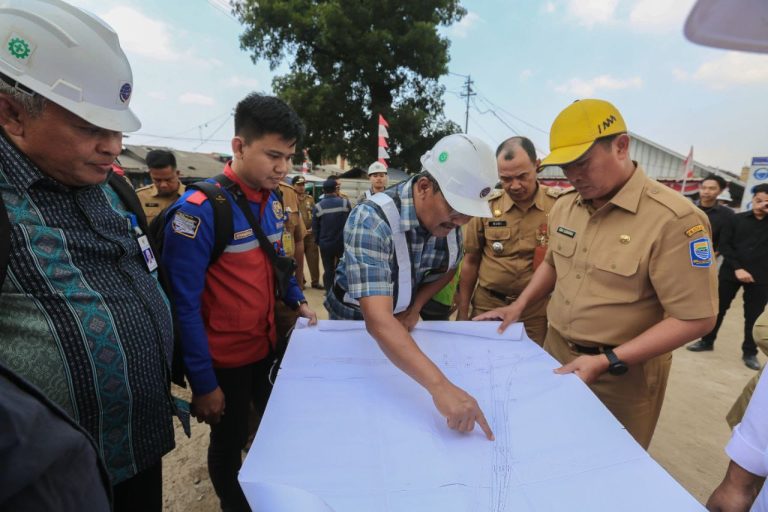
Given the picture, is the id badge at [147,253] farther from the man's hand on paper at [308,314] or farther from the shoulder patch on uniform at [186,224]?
the man's hand on paper at [308,314]

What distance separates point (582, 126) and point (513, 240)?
4.00 feet

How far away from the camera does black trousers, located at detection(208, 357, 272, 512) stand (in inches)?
69.4

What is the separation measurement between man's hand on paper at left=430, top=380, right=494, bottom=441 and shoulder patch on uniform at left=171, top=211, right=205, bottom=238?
106cm

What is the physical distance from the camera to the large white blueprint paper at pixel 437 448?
0.92 meters

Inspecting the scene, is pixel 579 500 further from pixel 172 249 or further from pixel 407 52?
pixel 407 52

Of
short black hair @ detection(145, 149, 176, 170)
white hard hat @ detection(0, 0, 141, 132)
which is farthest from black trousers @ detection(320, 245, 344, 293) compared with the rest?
white hard hat @ detection(0, 0, 141, 132)

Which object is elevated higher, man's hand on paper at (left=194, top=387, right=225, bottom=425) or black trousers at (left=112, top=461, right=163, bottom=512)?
man's hand on paper at (left=194, top=387, right=225, bottom=425)

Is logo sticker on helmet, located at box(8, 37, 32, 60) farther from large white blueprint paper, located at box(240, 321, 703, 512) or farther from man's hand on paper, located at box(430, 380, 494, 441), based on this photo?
man's hand on paper, located at box(430, 380, 494, 441)

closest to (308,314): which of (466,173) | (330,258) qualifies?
(466,173)

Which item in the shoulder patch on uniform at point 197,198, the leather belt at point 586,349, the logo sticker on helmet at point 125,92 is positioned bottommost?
the leather belt at point 586,349

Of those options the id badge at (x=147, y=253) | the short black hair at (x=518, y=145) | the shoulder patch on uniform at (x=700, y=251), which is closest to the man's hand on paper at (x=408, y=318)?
the id badge at (x=147, y=253)

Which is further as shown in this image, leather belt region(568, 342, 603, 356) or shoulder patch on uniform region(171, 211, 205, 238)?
leather belt region(568, 342, 603, 356)

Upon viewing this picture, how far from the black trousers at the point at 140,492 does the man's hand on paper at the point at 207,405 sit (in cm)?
21

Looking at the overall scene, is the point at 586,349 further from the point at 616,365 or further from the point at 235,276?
the point at 235,276
